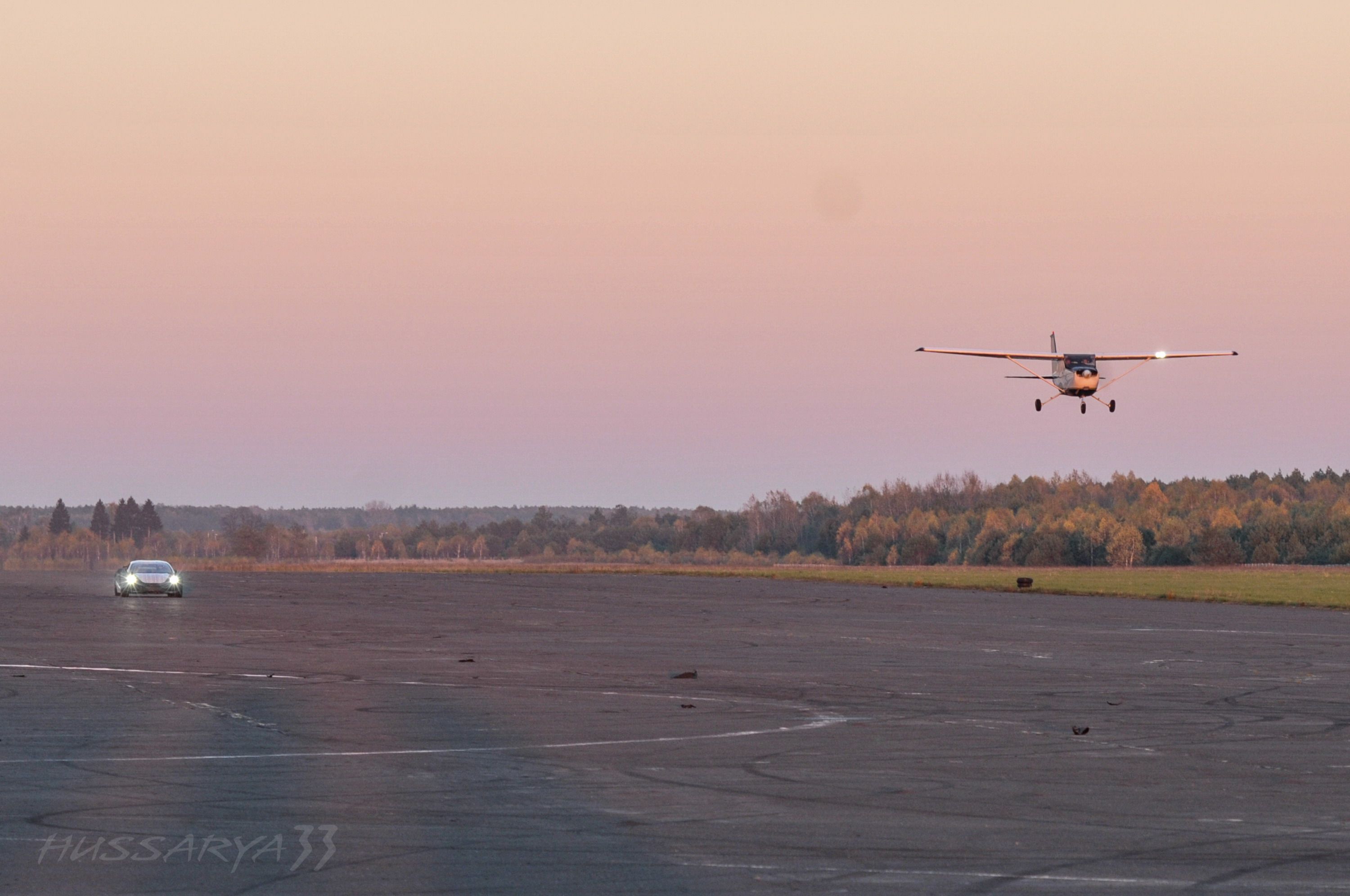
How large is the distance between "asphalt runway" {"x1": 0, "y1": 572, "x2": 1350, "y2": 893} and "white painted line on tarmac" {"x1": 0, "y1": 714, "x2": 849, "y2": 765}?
→ 0.07m

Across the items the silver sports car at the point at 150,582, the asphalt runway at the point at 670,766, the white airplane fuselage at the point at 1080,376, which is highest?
the white airplane fuselage at the point at 1080,376

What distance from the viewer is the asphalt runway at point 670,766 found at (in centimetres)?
1075

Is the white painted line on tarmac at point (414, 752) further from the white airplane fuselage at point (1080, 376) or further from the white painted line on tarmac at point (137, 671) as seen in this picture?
the white airplane fuselage at point (1080, 376)

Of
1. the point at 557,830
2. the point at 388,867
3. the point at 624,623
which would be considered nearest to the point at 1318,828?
the point at 557,830

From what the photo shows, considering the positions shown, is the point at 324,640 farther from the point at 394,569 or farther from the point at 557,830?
the point at 394,569

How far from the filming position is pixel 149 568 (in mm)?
66500

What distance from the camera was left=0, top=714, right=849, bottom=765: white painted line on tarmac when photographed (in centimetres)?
1598

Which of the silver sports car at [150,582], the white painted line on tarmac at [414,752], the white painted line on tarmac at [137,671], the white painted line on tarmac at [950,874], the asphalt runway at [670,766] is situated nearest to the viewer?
the white painted line on tarmac at [950,874]

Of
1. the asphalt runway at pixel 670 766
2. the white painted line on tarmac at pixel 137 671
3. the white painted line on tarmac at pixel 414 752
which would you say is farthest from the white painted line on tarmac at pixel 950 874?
the white painted line on tarmac at pixel 137 671

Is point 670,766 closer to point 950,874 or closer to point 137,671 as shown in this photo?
point 950,874

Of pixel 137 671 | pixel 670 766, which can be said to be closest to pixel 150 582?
pixel 137 671

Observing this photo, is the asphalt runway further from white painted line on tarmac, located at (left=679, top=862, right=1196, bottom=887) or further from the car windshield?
the car windshield

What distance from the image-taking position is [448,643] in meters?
36.0

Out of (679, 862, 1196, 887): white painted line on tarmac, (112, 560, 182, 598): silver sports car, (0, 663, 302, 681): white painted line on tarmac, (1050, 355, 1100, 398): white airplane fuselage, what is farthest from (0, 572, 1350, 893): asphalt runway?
(112, 560, 182, 598): silver sports car
